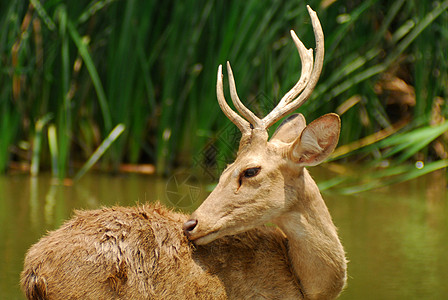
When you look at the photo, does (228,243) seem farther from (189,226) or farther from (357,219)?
(357,219)

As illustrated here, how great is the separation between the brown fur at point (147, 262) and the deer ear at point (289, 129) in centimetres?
52

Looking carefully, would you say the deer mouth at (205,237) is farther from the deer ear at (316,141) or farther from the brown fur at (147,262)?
the deer ear at (316,141)

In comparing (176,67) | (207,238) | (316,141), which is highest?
(176,67)

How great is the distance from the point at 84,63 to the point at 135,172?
1272 mm

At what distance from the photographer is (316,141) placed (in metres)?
3.59

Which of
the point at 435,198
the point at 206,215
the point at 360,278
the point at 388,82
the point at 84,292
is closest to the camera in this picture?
the point at 84,292

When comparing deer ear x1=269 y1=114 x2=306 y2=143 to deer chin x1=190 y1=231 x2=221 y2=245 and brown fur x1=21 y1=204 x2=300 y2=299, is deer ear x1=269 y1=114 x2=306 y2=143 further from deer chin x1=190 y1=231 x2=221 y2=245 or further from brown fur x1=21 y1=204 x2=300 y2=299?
deer chin x1=190 y1=231 x2=221 y2=245

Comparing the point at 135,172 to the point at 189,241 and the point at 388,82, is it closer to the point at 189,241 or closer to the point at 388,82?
the point at 388,82

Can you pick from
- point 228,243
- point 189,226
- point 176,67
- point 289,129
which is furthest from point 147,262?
point 176,67

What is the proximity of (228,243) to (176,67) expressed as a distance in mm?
3653

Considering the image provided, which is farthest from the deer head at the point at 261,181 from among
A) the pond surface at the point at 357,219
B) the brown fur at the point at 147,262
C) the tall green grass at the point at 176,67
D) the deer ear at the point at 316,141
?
the tall green grass at the point at 176,67

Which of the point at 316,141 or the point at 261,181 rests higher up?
the point at 316,141

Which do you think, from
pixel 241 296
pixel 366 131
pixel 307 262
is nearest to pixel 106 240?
pixel 241 296

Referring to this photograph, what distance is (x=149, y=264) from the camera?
3.41m
